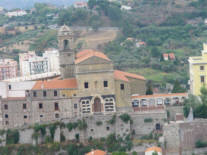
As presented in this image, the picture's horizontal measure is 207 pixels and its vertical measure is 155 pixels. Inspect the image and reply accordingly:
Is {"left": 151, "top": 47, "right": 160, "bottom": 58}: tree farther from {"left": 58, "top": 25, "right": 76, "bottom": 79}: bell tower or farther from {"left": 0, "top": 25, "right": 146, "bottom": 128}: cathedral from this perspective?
{"left": 0, "top": 25, "right": 146, "bottom": 128}: cathedral

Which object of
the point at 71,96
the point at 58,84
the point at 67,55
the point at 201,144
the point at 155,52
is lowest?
the point at 201,144

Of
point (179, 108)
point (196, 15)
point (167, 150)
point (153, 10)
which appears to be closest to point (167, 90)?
point (179, 108)

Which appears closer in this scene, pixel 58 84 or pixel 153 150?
pixel 153 150

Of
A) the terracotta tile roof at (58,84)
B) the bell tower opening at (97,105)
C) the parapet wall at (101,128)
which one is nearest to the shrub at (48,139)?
the parapet wall at (101,128)

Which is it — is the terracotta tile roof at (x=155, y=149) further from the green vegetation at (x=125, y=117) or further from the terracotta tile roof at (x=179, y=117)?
the terracotta tile roof at (x=179, y=117)

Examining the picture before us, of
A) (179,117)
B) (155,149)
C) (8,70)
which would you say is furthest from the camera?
(8,70)

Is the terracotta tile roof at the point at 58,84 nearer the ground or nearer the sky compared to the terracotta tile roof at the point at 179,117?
nearer the sky

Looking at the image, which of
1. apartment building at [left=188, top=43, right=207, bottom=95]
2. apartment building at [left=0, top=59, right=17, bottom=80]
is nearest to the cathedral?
apartment building at [left=188, top=43, right=207, bottom=95]

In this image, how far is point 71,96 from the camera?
54344 mm

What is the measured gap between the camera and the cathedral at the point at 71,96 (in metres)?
54.0

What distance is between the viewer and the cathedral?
177ft

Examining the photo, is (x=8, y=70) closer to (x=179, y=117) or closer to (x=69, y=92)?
(x=69, y=92)

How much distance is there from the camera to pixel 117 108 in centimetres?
5453

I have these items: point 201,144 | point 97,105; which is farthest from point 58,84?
point 201,144
